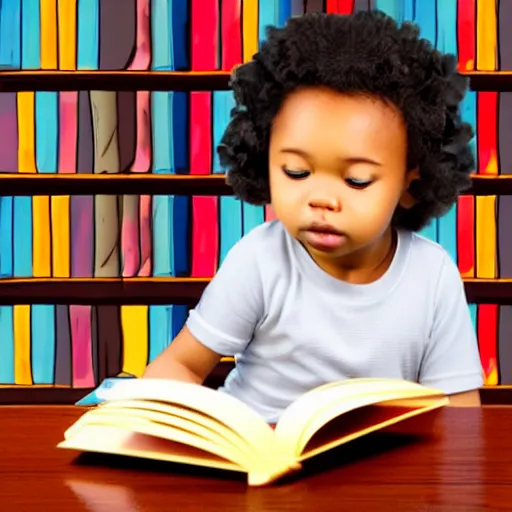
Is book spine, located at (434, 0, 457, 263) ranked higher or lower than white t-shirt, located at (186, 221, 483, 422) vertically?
higher

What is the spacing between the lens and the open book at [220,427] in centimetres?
59

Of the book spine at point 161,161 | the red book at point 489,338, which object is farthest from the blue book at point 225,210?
the red book at point 489,338

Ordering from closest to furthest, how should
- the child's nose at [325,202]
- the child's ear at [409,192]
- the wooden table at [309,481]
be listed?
the wooden table at [309,481] < the child's nose at [325,202] < the child's ear at [409,192]

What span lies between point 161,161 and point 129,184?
10cm

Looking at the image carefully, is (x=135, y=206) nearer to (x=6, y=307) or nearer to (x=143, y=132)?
(x=143, y=132)

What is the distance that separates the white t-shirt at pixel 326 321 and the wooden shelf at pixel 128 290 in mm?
965

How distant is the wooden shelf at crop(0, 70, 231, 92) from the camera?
6.48ft

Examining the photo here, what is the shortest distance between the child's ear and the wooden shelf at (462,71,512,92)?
1.02m

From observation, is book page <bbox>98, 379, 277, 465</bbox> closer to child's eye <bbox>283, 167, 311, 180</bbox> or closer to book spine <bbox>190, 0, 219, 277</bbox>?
child's eye <bbox>283, 167, 311, 180</bbox>

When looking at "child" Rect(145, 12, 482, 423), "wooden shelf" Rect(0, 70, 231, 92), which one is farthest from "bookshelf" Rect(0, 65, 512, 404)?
"child" Rect(145, 12, 482, 423)

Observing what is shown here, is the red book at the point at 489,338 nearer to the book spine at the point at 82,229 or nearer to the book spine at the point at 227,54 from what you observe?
the book spine at the point at 227,54

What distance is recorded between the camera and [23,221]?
2.00m

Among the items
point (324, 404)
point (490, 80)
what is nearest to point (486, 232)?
point (490, 80)

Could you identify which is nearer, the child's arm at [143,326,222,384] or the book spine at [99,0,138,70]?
the child's arm at [143,326,222,384]
